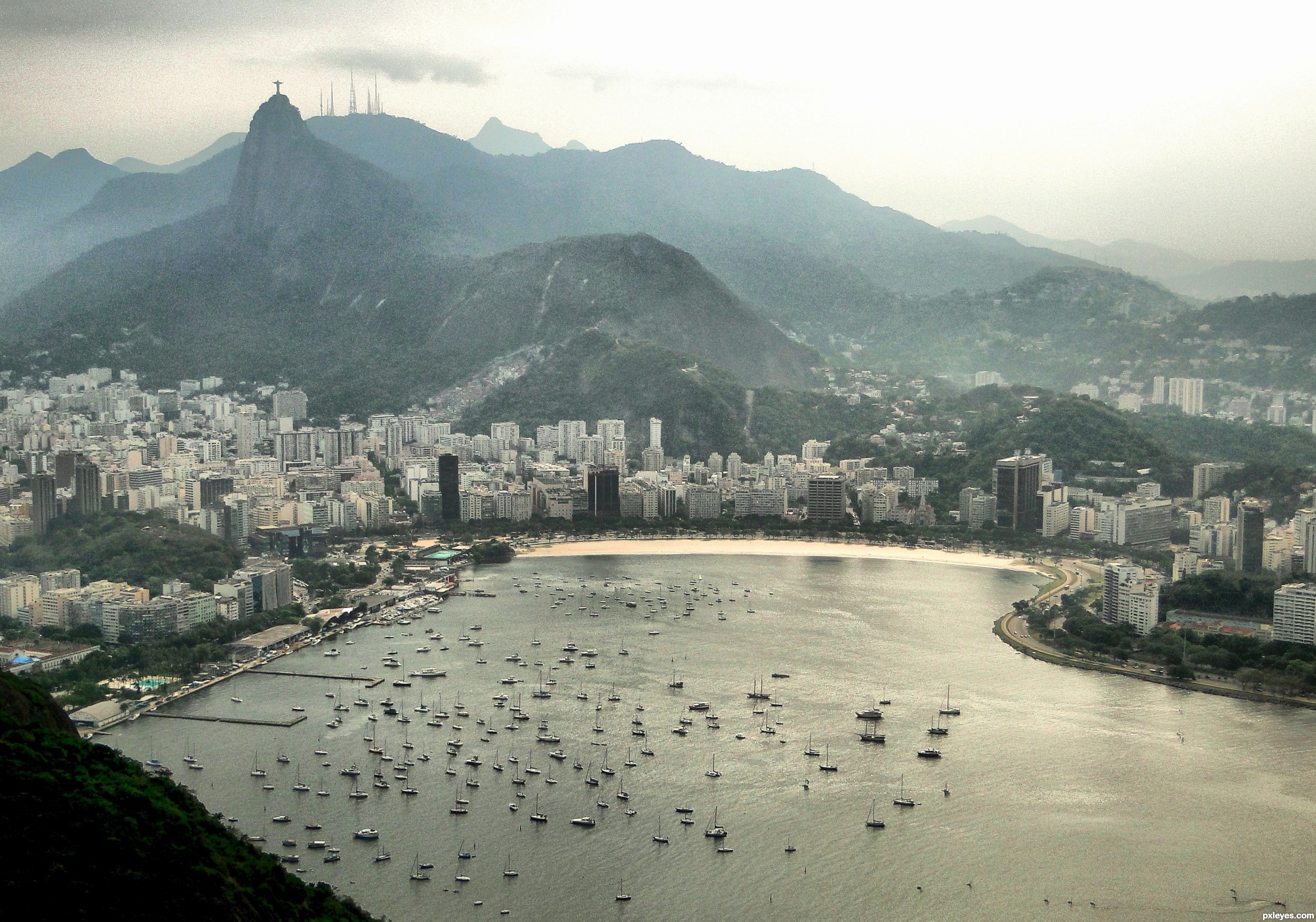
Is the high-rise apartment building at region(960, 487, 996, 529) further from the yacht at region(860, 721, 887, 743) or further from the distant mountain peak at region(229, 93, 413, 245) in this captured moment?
the distant mountain peak at region(229, 93, 413, 245)

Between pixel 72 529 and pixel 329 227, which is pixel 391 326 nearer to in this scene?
pixel 329 227

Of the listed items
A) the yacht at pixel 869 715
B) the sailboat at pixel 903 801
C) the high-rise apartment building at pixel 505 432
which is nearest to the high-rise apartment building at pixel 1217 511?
the yacht at pixel 869 715

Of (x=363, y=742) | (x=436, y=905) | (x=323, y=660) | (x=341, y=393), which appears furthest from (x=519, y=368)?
(x=436, y=905)

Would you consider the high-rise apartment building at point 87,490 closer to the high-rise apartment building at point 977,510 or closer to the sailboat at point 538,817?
the sailboat at point 538,817

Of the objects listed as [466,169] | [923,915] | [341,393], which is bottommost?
[923,915]

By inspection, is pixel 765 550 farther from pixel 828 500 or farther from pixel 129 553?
pixel 129 553

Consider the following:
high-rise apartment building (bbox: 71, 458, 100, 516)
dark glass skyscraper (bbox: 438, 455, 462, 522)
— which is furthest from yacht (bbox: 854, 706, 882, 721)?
dark glass skyscraper (bbox: 438, 455, 462, 522)
